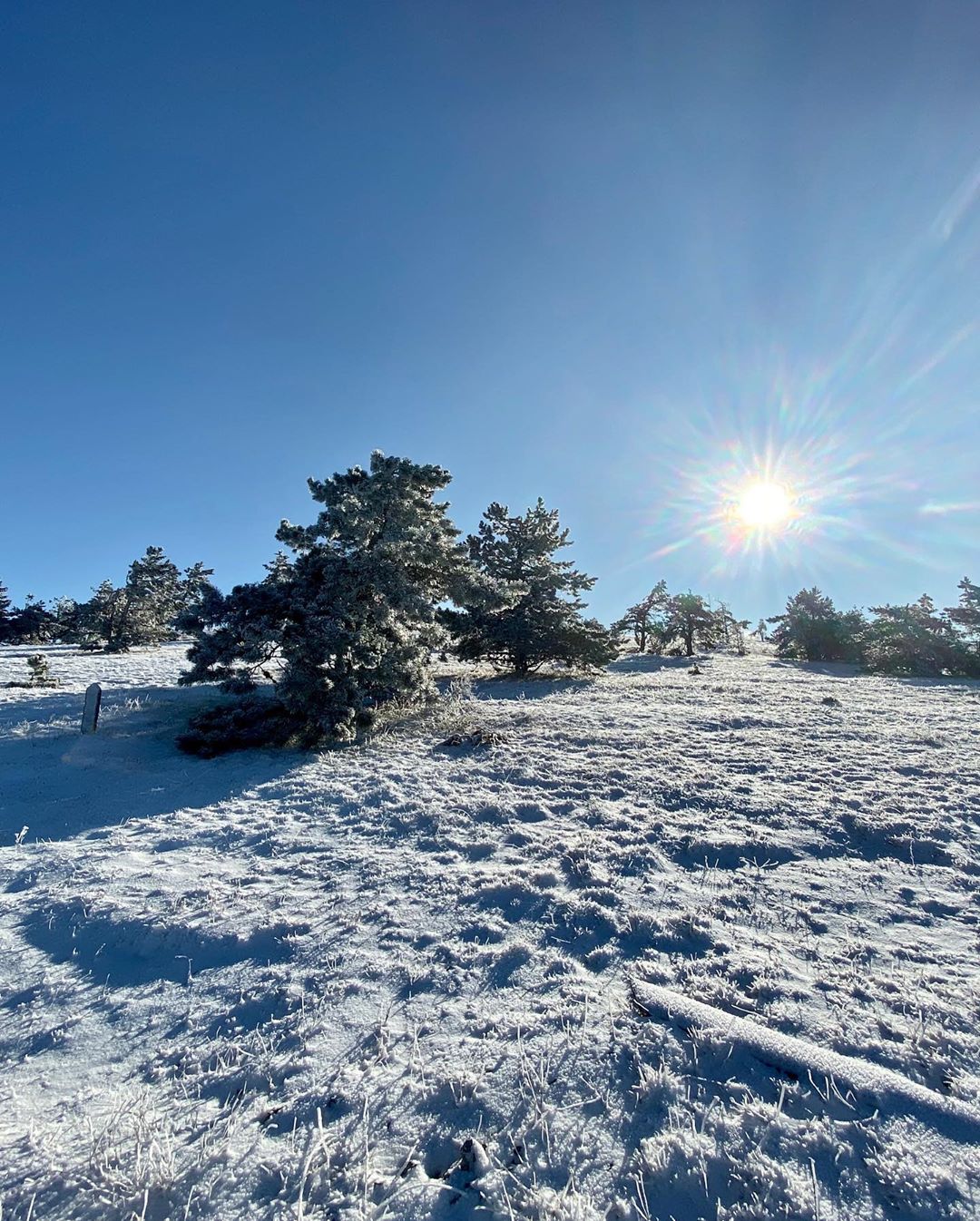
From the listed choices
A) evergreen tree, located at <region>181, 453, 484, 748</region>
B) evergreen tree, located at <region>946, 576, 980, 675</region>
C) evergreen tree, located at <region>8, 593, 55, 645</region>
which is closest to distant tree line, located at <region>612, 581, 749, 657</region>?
evergreen tree, located at <region>946, 576, 980, 675</region>

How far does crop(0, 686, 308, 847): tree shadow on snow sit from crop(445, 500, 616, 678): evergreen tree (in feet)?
36.0

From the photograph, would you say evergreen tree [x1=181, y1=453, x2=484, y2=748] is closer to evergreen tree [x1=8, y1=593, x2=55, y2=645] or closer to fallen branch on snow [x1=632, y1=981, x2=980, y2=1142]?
fallen branch on snow [x1=632, y1=981, x2=980, y2=1142]

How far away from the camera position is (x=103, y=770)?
930 cm

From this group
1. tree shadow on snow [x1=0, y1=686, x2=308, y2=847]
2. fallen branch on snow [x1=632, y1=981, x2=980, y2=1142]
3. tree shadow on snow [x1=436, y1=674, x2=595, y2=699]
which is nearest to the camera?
fallen branch on snow [x1=632, y1=981, x2=980, y2=1142]

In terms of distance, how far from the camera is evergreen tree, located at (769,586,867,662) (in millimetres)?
38219

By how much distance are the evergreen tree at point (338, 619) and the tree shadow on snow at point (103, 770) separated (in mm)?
1119

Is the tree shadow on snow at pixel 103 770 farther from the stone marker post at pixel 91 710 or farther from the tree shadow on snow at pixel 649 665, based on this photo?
the tree shadow on snow at pixel 649 665

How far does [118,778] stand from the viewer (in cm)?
901

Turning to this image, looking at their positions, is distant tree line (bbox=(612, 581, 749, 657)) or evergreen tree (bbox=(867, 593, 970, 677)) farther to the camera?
distant tree line (bbox=(612, 581, 749, 657))

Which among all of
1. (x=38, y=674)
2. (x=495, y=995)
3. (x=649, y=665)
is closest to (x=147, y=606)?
(x=38, y=674)

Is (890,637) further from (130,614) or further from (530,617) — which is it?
(130,614)

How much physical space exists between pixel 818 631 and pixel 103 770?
45644mm

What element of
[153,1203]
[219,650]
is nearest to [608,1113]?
[153,1203]

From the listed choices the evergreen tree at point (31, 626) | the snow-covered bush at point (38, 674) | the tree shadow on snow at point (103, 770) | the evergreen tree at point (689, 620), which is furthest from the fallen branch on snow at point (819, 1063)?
the evergreen tree at point (31, 626)
